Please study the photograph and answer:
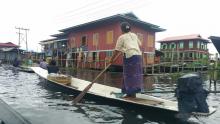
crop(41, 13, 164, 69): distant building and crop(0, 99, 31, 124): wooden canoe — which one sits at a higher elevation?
crop(41, 13, 164, 69): distant building

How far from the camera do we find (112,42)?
27750 mm

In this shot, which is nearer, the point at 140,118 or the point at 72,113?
the point at 140,118

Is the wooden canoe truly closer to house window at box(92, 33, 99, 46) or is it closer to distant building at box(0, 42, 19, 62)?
house window at box(92, 33, 99, 46)

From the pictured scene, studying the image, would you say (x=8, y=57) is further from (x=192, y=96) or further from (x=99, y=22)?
(x=192, y=96)

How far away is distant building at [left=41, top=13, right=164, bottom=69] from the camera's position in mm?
27766

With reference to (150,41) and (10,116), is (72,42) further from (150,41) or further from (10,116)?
(10,116)

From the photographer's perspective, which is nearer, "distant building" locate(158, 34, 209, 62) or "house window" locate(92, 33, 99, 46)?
"house window" locate(92, 33, 99, 46)

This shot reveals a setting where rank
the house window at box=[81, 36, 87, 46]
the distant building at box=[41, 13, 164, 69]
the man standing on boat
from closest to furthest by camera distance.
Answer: the man standing on boat → the distant building at box=[41, 13, 164, 69] → the house window at box=[81, 36, 87, 46]

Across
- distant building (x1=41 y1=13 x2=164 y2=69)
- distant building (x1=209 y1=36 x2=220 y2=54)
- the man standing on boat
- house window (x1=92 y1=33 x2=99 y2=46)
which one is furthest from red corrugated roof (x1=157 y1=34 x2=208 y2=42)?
the man standing on boat

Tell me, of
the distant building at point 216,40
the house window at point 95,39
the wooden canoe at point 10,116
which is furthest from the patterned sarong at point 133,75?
the house window at point 95,39

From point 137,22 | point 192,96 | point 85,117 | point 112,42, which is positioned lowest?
point 85,117

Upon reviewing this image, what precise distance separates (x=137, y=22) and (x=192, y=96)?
78.8 feet

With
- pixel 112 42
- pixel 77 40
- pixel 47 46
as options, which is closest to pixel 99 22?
pixel 112 42

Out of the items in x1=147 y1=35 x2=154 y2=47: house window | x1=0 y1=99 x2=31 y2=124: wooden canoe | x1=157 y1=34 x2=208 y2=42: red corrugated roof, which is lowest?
x1=0 y1=99 x2=31 y2=124: wooden canoe
